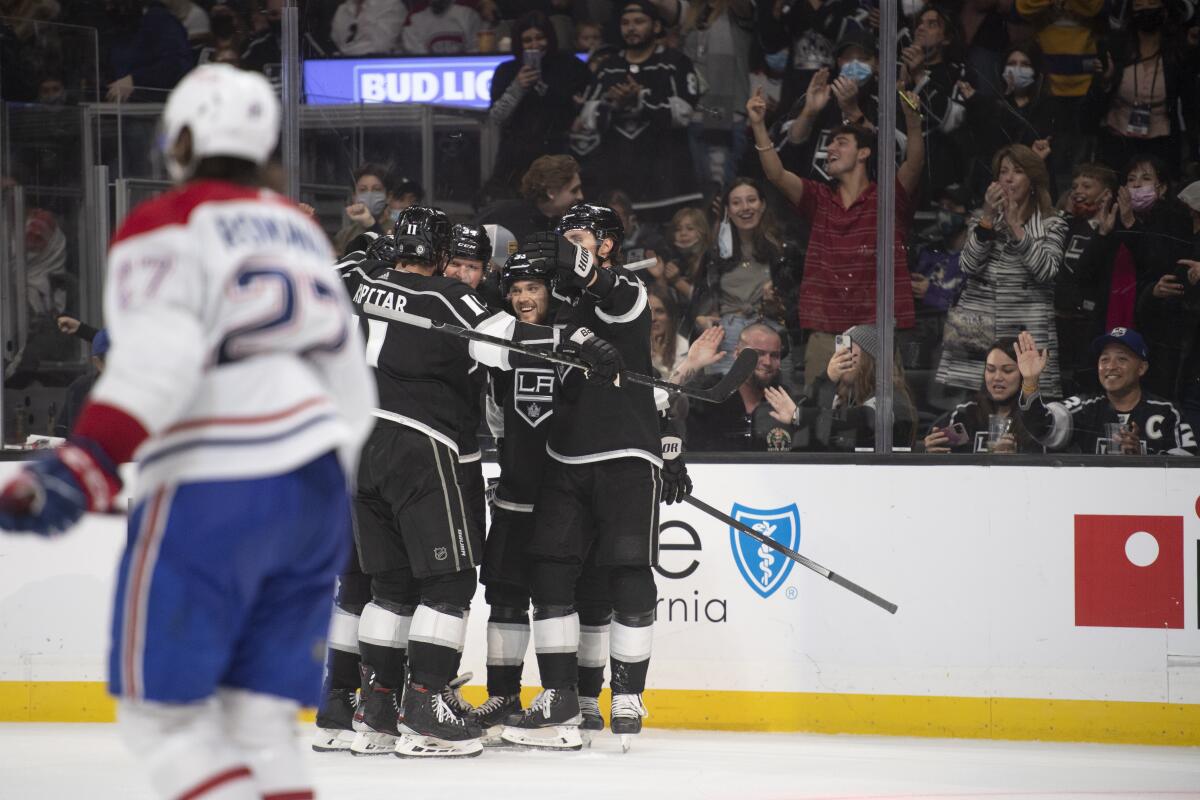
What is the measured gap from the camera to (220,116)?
208 cm

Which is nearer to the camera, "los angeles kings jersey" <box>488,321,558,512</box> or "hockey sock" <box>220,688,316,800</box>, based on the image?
"hockey sock" <box>220,688,316,800</box>

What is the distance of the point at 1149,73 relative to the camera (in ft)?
17.7

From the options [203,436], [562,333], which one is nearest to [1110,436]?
[562,333]

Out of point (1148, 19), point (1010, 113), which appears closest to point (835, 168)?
point (1010, 113)

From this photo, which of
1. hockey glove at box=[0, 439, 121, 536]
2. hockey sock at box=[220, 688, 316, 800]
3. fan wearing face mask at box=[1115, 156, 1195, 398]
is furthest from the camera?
fan wearing face mask at box=[1115, 156, 1195, 398]

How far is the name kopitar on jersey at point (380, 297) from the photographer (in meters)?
4.21

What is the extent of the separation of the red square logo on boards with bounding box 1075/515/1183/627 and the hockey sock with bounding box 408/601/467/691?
73.6 inches

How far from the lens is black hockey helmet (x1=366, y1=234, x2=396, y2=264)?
14.2ft

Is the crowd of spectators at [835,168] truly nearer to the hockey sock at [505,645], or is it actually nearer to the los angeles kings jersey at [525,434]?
the los angeles kings jersey at [525,434]

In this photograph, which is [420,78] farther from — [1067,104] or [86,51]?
[1067,104]

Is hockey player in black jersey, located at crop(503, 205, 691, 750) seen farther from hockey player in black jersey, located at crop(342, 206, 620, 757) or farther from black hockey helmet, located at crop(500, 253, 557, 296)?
hockey player in black jersey, located at crop(342, 206, 620, 757)

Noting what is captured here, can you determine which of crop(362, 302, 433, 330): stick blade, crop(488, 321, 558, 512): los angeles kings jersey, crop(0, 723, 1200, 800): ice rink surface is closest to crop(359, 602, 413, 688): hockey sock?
crop(0, 723, 1200, 800): ice rink surface

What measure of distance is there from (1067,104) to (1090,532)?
1.65 m

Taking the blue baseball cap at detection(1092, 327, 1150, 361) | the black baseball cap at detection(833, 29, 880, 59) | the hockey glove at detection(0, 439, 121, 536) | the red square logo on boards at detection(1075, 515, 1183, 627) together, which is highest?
the black baseball cap at detection(833, 29, 880, 59)
